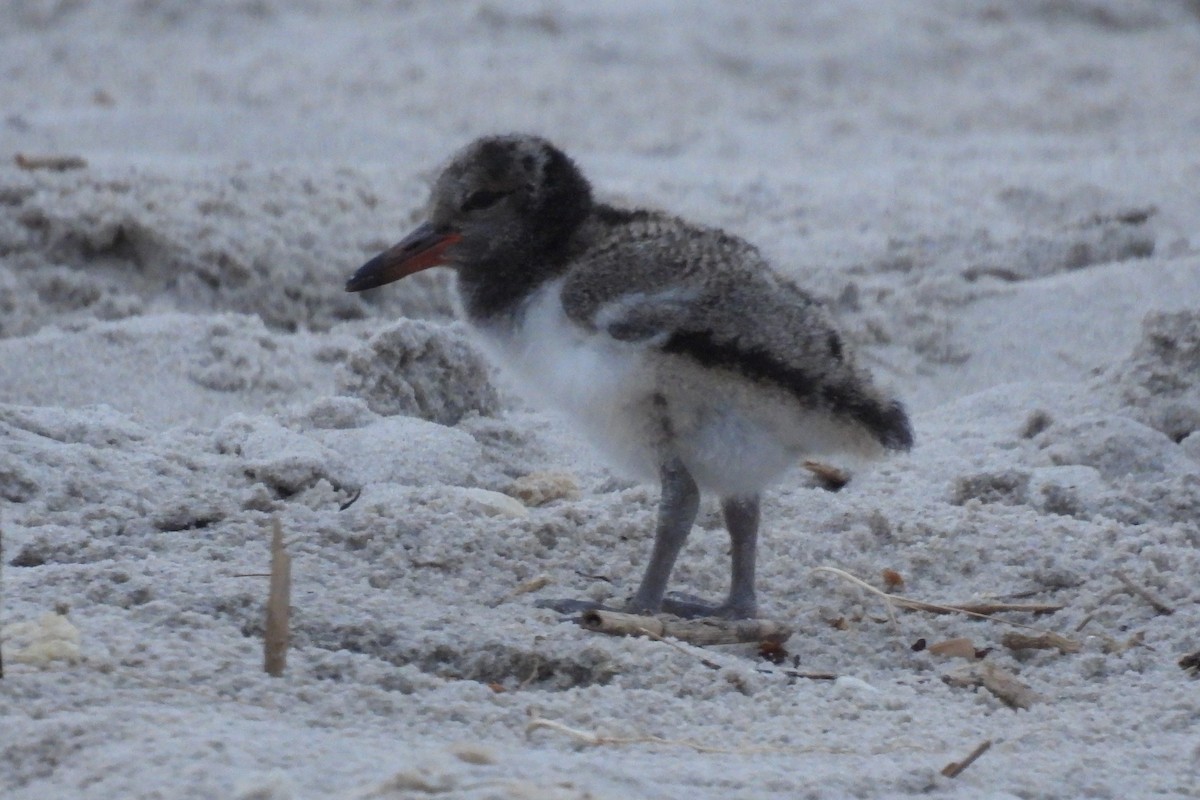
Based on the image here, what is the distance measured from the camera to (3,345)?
17.6ft

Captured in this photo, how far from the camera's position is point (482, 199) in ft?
13.5

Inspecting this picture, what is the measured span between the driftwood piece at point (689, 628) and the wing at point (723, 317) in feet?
1.49

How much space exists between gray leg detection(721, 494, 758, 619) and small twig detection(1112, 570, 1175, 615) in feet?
2.53

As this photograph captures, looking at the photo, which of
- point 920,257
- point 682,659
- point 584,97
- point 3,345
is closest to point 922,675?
point 682,659

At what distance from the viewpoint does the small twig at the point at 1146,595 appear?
3.79 m

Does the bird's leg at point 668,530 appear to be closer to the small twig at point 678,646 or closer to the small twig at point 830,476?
the small twig at point 678,646

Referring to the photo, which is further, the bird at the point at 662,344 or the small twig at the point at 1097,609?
the small twig at the point at 1097,609

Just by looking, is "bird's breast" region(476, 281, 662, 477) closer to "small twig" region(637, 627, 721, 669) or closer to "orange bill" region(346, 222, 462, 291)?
"orange bill" region(346, 222, 462, 291)

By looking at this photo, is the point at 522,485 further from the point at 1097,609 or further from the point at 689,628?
the point at 1097,609

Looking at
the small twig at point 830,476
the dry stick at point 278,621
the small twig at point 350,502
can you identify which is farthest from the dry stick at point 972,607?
the dry stick at point 278,621

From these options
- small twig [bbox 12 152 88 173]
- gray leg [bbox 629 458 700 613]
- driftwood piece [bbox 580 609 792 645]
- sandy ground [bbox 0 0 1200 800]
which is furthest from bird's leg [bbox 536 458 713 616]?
small twig [bbox 12 152 88 173]

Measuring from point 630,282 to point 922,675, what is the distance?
956 mm

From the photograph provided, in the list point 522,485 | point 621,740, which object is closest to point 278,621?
point 621,740

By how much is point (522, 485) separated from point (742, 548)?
0.78m
